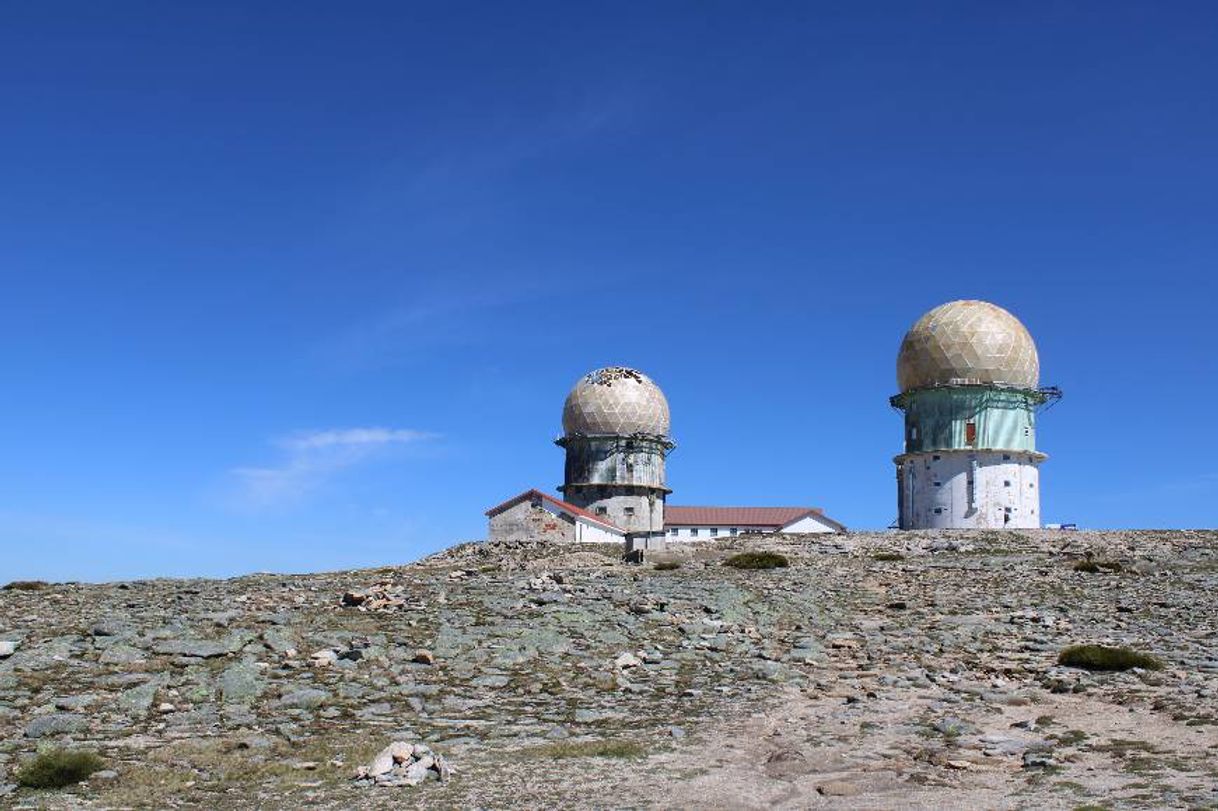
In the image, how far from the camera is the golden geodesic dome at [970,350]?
53.2m

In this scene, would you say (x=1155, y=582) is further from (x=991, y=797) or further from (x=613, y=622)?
(x=991, y=797)

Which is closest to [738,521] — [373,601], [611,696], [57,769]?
[373,601]

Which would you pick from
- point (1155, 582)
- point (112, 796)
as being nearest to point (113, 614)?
point (112, 796)

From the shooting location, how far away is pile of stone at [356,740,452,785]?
37.7 ft

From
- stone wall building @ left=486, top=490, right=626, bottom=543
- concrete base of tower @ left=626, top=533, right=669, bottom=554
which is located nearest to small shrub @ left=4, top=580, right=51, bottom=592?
concrete base of tower @ left=626, top=533, right=669, bottom=554

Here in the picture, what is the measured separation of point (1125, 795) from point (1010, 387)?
45961 mm

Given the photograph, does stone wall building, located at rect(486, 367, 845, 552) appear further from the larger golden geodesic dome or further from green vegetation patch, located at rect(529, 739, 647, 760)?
green vegetation patch, located at rect(529, 739, 647, 760)

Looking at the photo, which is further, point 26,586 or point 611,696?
point 26,586

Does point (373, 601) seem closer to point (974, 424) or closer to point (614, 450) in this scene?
point (974, 424)

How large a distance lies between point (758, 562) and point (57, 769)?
2703cm

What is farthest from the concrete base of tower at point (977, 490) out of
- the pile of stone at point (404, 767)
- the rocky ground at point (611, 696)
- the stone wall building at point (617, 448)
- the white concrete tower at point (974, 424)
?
the pile of stone at point (404, 767)

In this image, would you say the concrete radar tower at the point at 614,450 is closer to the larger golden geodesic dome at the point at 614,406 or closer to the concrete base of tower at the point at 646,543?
the larger golden geodesic dome at the point at 614,406

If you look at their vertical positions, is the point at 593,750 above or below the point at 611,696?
below

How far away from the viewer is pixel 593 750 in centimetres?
1277
